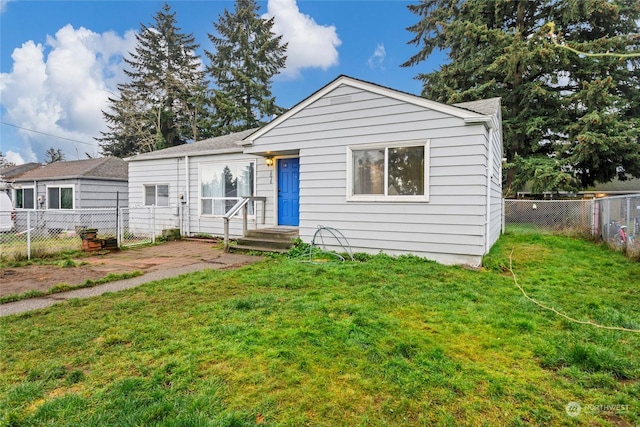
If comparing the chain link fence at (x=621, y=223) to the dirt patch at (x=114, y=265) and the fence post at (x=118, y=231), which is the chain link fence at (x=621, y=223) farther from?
the fence post at (x=118, y=231)

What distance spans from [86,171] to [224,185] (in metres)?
8.48

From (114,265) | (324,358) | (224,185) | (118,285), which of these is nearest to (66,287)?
(118,285)

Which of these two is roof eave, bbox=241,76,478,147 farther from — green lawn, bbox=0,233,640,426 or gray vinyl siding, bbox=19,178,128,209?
gray vinyl siding, bbox=19,178,128,209

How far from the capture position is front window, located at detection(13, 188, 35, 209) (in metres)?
15.9

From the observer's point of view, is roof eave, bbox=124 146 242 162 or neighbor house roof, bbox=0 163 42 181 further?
neighbor house roof, bbox=0 163 42 181

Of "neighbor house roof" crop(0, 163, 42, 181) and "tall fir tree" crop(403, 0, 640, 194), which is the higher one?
"tall fir tree" crop(403, 0, 640, 194)

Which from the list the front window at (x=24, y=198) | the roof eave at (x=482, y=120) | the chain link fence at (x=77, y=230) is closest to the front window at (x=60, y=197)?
the chain link fence at (x=77, y=230)

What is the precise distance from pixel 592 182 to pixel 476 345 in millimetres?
17321

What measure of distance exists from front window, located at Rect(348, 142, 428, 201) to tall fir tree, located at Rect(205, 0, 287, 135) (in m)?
18.7

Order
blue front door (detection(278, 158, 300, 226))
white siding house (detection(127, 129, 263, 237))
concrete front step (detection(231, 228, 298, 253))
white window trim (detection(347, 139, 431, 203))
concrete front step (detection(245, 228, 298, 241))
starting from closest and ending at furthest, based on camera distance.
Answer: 1. white window trim (detection(347, 139, 431, 203))
2. concrete front step (detection(231, 228, 298, 253))
3. concrete front step (detection(245, 228, 298, 241))
4. blue front door (detection(278, 158, 300, 226))
5. white siding house (detection(127, 129, 263, 237))

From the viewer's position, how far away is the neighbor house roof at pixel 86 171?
1432 centimetres

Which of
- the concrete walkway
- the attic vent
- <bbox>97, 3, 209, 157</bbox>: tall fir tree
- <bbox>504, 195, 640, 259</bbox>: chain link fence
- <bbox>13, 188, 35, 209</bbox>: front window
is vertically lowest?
the concrete walkway

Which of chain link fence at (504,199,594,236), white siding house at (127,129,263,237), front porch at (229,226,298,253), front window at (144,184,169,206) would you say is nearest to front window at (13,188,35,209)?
white siding house at (127,129,263,237)

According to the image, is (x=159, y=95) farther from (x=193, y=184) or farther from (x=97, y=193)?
(x=193, y=184)
